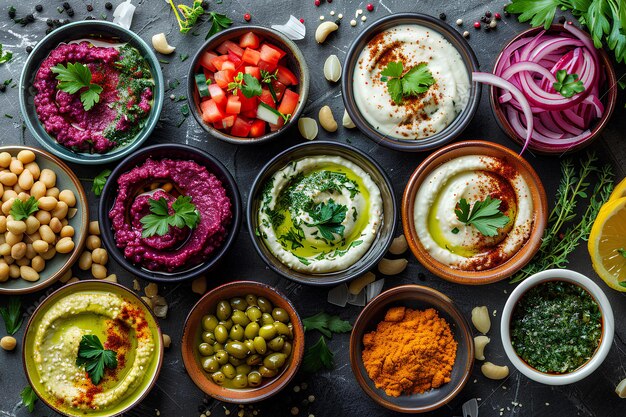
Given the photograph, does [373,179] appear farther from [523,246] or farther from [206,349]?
[206,349]

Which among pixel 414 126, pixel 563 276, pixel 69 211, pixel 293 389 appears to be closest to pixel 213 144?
pixel 69 211

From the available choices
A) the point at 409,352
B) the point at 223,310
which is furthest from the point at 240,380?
the point at 409,352

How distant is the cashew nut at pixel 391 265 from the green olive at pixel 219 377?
3.81 feet

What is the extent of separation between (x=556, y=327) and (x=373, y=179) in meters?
1.40

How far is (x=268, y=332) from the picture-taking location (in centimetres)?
398

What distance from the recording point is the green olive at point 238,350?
3979 mm

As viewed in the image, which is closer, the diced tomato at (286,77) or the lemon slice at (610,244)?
the lemon slice at (610,244)

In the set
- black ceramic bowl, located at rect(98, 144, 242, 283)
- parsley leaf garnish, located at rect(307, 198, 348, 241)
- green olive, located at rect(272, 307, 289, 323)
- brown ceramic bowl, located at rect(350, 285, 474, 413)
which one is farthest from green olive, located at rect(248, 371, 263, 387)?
parsley leaf garnish, located at rect(307, 198, 348, 241)

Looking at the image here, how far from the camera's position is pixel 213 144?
4375 mm

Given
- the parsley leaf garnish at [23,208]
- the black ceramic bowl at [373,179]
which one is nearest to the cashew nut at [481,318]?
the black ceramic bowl at [373,179]

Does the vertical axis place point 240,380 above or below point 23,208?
below

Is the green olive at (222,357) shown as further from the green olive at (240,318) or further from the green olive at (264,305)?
the green olive at (264,305)

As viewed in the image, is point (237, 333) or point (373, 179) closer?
point (237, 333)

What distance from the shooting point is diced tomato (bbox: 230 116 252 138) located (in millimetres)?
4133
